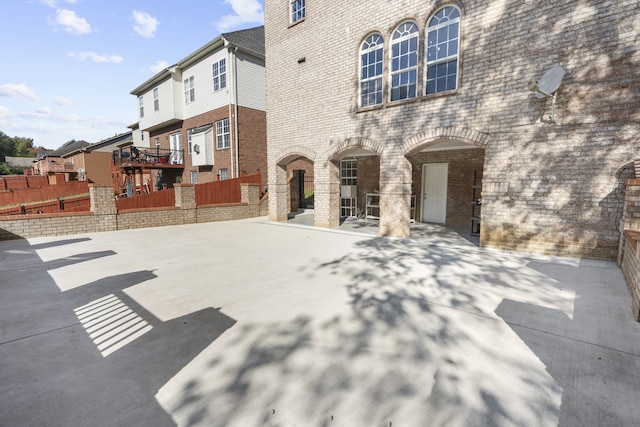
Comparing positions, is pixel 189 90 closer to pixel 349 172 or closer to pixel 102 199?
pixel 102 199

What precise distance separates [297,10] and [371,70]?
427cm

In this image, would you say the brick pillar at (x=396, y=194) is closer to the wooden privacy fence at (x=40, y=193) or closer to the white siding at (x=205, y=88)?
the white siding at (x=205, y=88)

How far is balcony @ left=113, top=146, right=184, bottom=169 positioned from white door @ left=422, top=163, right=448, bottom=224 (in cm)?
1664

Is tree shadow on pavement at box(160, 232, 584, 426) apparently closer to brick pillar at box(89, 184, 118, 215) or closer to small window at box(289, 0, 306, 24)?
brick pillar at box(89, 184, 118, 215)

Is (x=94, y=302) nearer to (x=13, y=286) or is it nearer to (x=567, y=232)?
(x=13, y=286)

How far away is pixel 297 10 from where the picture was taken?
35.0ft

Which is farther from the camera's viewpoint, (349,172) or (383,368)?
(349,172)

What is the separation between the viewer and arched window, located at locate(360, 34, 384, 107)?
869 cm

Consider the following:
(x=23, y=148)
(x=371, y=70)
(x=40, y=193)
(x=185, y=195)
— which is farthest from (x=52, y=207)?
(x=23, y=148)

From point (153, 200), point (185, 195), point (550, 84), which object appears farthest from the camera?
point (153, 200)

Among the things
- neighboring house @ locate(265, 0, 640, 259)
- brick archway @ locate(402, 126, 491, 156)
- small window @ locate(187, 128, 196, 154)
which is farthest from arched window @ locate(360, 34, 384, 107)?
small window @ locate(187, 128, 196, 154)

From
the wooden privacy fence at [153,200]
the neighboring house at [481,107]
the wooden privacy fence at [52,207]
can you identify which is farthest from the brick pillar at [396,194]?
the wooden privacy fence at [52,207]

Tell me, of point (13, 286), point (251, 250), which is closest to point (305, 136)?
point (251, 250)

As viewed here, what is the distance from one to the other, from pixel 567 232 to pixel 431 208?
543cm
